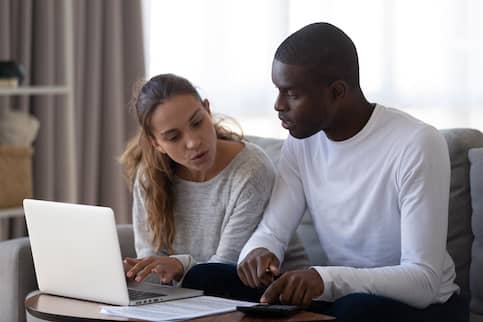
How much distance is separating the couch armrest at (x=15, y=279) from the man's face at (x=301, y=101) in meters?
0.76

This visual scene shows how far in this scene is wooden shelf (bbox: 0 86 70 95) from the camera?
10.1 feet

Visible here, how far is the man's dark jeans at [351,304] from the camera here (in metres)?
1.75

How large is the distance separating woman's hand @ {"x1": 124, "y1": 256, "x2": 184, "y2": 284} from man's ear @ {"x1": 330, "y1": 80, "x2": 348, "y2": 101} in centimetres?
49

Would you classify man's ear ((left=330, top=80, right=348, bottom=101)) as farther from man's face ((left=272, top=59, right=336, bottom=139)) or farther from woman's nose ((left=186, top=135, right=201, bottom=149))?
woman's nose ((left=186, top=135, right=201, bottom=149))

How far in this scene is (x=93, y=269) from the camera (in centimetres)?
187

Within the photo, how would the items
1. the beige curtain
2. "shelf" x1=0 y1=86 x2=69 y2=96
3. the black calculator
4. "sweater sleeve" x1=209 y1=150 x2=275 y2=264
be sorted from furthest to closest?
1. the beige curtain
2. "shelf" x1=0 y1=86 x2=69 y2=96
3. "sweater sleeve" x1=209 y1=150 x2=275 y2=264
4. the black calculator

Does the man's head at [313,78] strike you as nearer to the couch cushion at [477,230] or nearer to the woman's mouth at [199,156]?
the woman's mouth at [199,156]

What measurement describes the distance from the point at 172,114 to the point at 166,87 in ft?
0.23

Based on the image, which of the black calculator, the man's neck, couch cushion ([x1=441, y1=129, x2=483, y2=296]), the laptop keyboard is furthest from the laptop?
couch cushion ([x1=441, y1=129, x2=483, y2=296])

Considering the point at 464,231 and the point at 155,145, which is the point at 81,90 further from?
the point at 464,231

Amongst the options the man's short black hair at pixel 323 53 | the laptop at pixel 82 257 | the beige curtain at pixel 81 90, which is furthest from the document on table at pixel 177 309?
the beige curtain at pixel 81 90

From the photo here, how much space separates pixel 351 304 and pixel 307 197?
18.2 inches

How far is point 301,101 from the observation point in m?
1.99

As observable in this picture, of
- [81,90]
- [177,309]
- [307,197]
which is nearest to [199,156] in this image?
[307,197]
